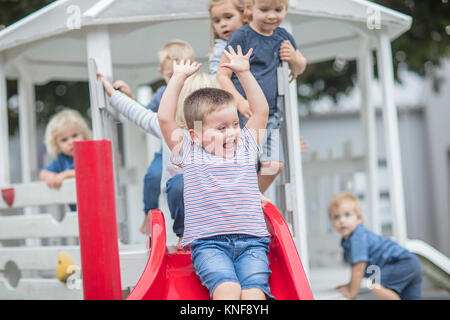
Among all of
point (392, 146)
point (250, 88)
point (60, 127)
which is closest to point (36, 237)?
point (60, 127)

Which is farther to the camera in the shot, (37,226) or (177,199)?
(37,226)

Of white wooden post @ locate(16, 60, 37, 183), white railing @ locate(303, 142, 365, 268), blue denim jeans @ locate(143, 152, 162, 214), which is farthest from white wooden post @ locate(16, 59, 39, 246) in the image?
white railing @ locate(303, 142, 365, 268)

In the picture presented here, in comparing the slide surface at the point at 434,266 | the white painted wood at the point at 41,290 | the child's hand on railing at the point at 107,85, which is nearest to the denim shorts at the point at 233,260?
the child's hand on railing at the point at 107,85

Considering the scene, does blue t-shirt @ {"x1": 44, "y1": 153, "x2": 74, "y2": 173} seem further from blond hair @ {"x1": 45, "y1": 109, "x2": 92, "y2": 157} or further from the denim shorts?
the denim shorts

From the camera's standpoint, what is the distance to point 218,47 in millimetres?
3482

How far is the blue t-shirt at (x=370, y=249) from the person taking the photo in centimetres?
401

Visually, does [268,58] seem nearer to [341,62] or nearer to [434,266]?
[434,266]

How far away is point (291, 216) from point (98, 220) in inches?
58.1

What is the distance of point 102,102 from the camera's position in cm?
331

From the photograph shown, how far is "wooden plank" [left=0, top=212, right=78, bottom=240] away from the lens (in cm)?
380

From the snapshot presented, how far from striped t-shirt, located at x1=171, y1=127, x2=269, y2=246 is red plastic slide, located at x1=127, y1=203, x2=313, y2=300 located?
13 centimetres

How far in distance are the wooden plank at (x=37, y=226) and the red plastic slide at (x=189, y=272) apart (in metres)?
1.25

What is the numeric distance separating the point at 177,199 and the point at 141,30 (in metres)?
2.37
